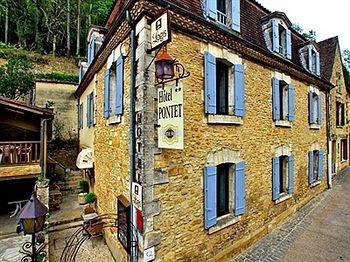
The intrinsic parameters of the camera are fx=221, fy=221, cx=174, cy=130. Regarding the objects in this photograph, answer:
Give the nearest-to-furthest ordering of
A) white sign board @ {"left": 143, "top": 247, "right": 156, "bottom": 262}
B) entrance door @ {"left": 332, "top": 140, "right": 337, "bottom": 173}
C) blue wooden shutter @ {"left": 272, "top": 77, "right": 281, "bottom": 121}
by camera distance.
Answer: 1. white sign board @ {"left": 143, "top": 247, "right": 156, "bottom": 262}
2. blue wooden shutter @ {"left": 272, "top": 77, "right": 281, "bottom": 121}
3. entrance door @ {"left": 332, "top": 140, "right": 337, "bottom": 173}

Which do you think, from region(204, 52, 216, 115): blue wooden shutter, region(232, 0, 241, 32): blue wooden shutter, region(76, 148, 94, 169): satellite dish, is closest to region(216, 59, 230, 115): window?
region(204, 52, 216, 115): blue wooden shutter

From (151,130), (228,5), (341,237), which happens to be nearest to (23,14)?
(228,5)

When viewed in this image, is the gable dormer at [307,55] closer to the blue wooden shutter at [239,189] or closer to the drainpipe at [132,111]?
the blue wooden shutter at [239,189]

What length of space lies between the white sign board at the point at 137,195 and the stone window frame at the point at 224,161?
1.97 m

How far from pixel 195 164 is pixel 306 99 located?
8.62 meters

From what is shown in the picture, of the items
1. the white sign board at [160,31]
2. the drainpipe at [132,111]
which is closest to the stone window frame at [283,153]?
the drainpipe at [132,111]

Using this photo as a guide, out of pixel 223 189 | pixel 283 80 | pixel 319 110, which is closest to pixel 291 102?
pixel 283 80

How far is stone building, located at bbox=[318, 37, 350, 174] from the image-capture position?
1569cm

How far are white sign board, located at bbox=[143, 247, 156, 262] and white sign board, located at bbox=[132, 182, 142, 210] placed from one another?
868mm

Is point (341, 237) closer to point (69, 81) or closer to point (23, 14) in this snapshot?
point (69, 81)

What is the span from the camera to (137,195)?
15.5 feet

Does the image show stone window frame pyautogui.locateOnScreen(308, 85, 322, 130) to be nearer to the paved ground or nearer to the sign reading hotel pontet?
the paved ground

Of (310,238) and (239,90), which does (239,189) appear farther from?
(310,238)

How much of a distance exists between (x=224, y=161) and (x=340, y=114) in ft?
54.1
